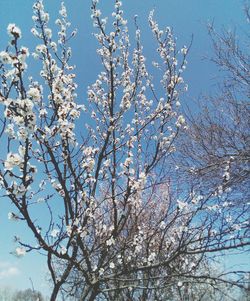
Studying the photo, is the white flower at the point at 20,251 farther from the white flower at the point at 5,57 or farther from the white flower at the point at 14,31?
the white flower at the point at 14,31

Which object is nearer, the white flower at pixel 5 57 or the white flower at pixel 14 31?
the white flower at pixel 14 31

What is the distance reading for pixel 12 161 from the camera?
2.72m

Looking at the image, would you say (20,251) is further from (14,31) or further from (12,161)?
(14,31)

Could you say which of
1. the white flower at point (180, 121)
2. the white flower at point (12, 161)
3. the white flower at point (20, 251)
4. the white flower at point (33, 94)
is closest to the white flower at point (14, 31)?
the white flower at point (33, 94)

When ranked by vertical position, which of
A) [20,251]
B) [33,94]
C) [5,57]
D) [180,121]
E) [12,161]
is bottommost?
[20,251]

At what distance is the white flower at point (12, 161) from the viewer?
2719 mm

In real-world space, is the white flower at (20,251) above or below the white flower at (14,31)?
below

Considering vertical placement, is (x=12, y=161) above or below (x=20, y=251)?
above

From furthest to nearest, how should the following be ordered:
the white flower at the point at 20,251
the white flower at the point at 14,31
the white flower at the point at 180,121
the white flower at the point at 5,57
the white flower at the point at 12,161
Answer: the white flower at the point at 180,121 < the white flower at the point at 20,251 < the white flower at the point at 12,161 < the white flower at the point at 5,57 < the white flower at the point at 14,31

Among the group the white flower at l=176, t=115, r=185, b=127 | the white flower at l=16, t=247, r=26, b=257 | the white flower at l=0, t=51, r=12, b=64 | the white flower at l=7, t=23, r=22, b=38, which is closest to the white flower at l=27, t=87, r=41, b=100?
the white flower at l=0, t=51, r=12, b=64

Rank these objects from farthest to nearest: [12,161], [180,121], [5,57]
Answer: [180,121]
[12,161]
[5,57]

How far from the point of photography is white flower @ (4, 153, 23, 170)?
2.72 meters

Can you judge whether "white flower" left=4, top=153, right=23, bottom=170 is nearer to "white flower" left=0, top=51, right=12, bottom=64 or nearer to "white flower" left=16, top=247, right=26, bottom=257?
"white flower" left=0, top=51, right=12, bottom=64

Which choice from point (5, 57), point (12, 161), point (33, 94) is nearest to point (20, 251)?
point (12, 161)
